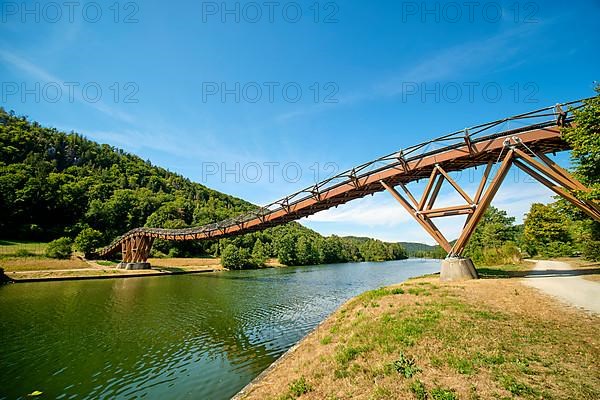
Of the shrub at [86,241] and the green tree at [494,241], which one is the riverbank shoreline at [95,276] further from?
the green tree at [494,241]

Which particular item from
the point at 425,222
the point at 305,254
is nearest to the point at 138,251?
the point at 425,222

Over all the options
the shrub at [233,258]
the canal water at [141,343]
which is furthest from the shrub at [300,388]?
the shrub at [233,258]

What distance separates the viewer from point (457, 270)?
54.4ft

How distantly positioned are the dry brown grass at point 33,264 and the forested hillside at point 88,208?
10.5 metres

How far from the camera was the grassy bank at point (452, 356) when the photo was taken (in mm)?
4879

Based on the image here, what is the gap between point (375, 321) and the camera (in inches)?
380

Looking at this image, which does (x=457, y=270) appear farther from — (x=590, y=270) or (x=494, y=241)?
(x=494, y=241)

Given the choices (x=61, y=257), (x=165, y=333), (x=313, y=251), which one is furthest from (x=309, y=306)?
(x=313, y=251)

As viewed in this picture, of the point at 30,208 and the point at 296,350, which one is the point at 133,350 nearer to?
the point at 296,350

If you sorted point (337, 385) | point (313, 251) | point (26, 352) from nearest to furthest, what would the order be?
point (337, 385), point (26, 352), point (313, 251)

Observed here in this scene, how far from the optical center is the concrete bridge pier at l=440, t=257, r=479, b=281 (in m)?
16.5

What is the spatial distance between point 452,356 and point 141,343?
13.1m

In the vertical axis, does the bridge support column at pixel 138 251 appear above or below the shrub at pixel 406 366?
above

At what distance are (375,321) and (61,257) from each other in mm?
59651
